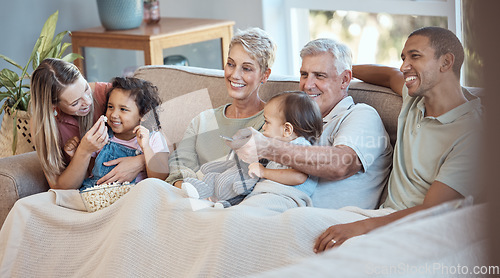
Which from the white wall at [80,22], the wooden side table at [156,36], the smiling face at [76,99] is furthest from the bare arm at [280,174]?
the white wall at [80,22]

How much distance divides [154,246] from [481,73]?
141 centimetres

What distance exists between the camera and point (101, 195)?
5.78 feet

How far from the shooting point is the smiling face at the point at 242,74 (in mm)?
1890

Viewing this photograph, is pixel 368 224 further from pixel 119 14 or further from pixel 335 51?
pixel 119 14

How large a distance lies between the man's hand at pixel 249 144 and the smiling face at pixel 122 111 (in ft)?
1.37

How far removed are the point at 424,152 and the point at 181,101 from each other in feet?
3.54

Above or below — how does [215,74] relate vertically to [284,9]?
below

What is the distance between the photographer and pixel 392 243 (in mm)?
336

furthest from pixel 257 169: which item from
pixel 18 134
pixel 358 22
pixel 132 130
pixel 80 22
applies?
pixel 80 22

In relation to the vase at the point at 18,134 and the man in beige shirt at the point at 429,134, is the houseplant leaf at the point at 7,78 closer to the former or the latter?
the vase at the point at 18,134

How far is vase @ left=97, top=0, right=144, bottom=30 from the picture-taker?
10.8 feet

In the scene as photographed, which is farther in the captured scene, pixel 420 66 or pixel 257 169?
pixel 257 169

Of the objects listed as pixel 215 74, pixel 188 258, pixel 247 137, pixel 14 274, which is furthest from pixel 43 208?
pixel 215 74

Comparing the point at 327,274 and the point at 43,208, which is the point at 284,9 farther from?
the point at 327,274
